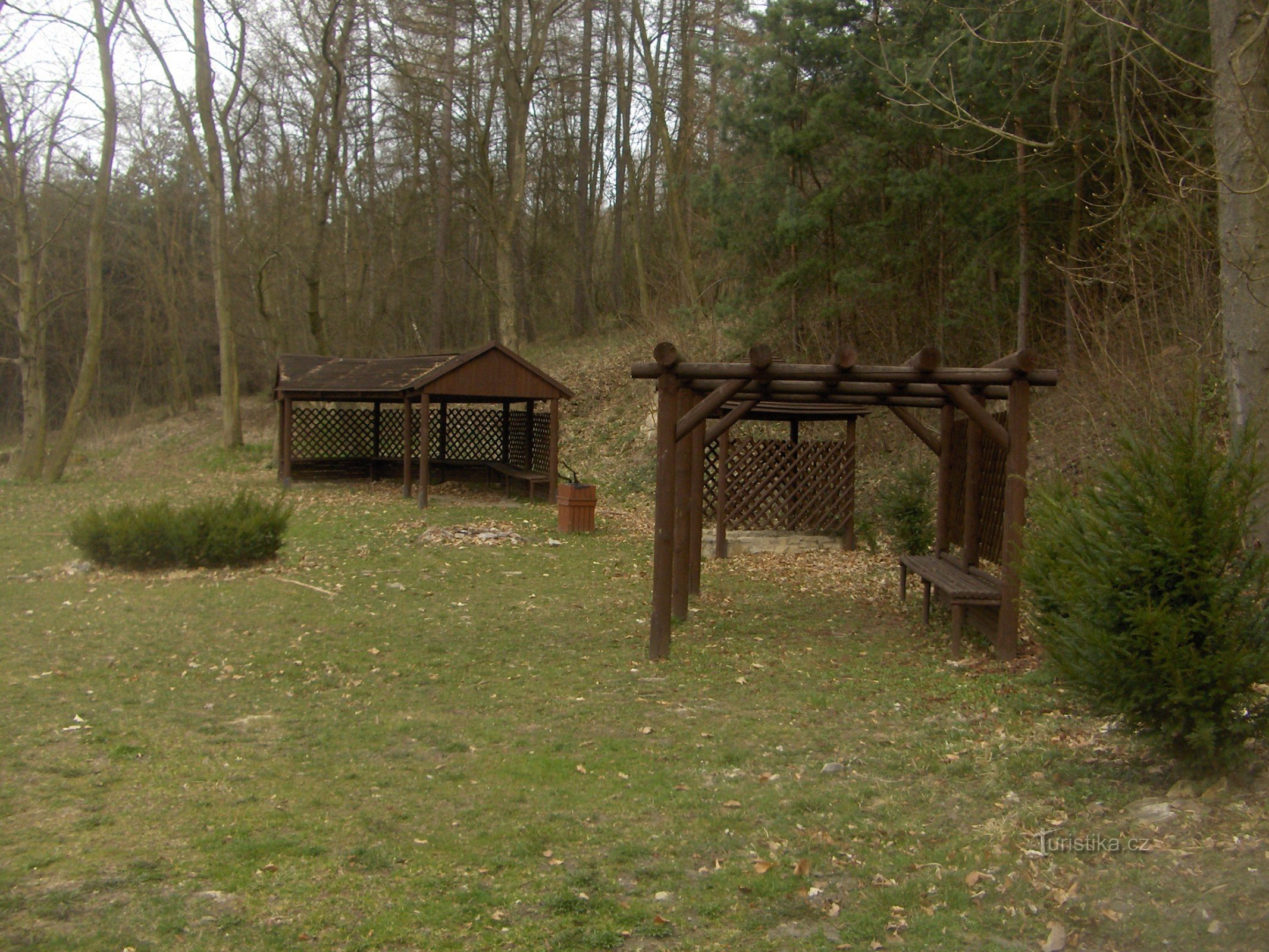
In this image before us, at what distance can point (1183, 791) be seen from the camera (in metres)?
4.33

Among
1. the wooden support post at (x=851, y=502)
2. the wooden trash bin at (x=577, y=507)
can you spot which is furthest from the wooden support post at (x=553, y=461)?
the wooden support post at (x=851, y=502)

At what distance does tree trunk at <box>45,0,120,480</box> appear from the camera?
847 inches

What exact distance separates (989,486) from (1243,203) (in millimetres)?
2632

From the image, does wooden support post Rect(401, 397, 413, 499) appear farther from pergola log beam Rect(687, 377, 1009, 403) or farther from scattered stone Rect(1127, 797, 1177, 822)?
scattered stone Rect(1127, 797, 1177, 822)

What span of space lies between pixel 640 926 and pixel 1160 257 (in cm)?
1024

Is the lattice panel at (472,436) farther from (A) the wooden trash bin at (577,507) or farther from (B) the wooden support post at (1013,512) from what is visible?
(B) the wooden support post at (1013,512)

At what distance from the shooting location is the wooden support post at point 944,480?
8.98 metres

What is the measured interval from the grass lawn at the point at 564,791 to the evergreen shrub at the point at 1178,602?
33 cm

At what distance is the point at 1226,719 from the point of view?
421 cm

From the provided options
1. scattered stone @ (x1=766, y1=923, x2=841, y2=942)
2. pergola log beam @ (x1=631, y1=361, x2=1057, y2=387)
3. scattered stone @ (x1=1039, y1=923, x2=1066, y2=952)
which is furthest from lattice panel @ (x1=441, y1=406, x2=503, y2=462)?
scattered stone @ (x1=1039, y1=923, x2=1066, y2=952)

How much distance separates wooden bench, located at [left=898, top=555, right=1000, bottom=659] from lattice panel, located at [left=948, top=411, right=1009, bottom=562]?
0.73 feet

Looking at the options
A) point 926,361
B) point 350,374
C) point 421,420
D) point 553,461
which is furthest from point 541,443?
point 926,361

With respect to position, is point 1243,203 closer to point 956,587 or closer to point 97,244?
point 956,587

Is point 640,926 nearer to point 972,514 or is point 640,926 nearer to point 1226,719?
point 1226,719
